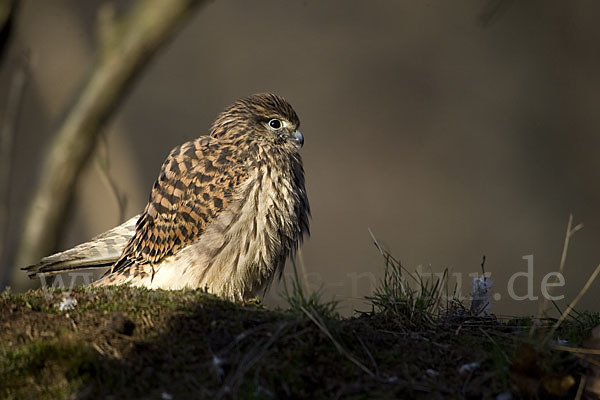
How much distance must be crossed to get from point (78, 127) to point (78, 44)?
5.58m

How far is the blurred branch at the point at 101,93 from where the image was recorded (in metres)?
3.82

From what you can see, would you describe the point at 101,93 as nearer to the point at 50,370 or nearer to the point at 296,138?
the point at 296,138

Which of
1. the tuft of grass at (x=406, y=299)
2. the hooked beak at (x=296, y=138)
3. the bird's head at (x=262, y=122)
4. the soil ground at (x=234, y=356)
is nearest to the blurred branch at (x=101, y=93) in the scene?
the bird's head at (x=262, y=122)

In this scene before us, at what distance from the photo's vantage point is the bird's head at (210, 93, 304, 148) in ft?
13.0

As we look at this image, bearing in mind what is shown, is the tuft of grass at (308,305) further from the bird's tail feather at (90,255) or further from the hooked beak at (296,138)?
the bird's tail feather at (90,255)

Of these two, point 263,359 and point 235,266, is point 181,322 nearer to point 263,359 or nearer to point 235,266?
point 263,359

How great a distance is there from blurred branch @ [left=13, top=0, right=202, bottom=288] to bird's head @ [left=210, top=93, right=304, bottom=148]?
23.4 inches

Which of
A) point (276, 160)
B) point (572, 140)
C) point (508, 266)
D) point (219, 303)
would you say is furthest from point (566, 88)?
point (219, 303)

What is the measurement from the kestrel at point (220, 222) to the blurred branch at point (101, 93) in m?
0.34

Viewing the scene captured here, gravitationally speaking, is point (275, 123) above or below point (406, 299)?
above

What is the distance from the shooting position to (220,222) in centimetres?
354

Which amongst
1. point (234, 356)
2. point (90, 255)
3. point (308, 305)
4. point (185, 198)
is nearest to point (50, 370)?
point (234, 356)

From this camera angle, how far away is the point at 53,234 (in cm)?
402

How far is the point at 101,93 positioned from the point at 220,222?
1.05 m
